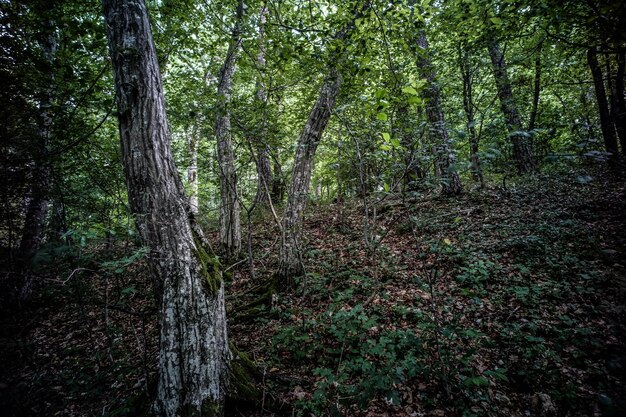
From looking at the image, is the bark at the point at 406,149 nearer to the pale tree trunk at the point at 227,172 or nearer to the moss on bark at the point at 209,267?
the moss on bark at the point at 209,267

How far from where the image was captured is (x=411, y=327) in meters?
3.94

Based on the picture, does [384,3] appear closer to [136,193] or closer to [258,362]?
[136,193]

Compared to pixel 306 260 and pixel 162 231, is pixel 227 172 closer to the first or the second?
pixel 306 260

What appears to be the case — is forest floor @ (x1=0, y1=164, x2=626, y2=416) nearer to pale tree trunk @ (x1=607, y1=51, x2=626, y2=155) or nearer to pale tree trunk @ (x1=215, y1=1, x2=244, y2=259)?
pale tree trunk @ (x1=215, y1=1, x2=244, y2=259)

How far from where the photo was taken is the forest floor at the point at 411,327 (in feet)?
9.48

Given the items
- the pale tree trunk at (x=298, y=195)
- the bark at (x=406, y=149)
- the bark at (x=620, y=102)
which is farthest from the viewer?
the pale tree trunk at (x=298, y=195)

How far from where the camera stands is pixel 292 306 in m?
5.05

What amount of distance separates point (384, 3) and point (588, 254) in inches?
211

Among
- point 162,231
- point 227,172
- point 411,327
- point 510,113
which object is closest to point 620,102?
point 510,113

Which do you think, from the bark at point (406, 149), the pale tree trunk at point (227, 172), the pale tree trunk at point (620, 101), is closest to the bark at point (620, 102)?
the pale tree trunk at point (620, 101)

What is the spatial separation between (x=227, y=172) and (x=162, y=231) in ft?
13.9

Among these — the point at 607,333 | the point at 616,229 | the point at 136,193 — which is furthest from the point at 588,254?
the point at 136,193

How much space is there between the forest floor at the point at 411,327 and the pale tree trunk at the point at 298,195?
0.42 m

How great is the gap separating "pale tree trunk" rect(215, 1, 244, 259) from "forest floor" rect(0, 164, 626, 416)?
101cm
